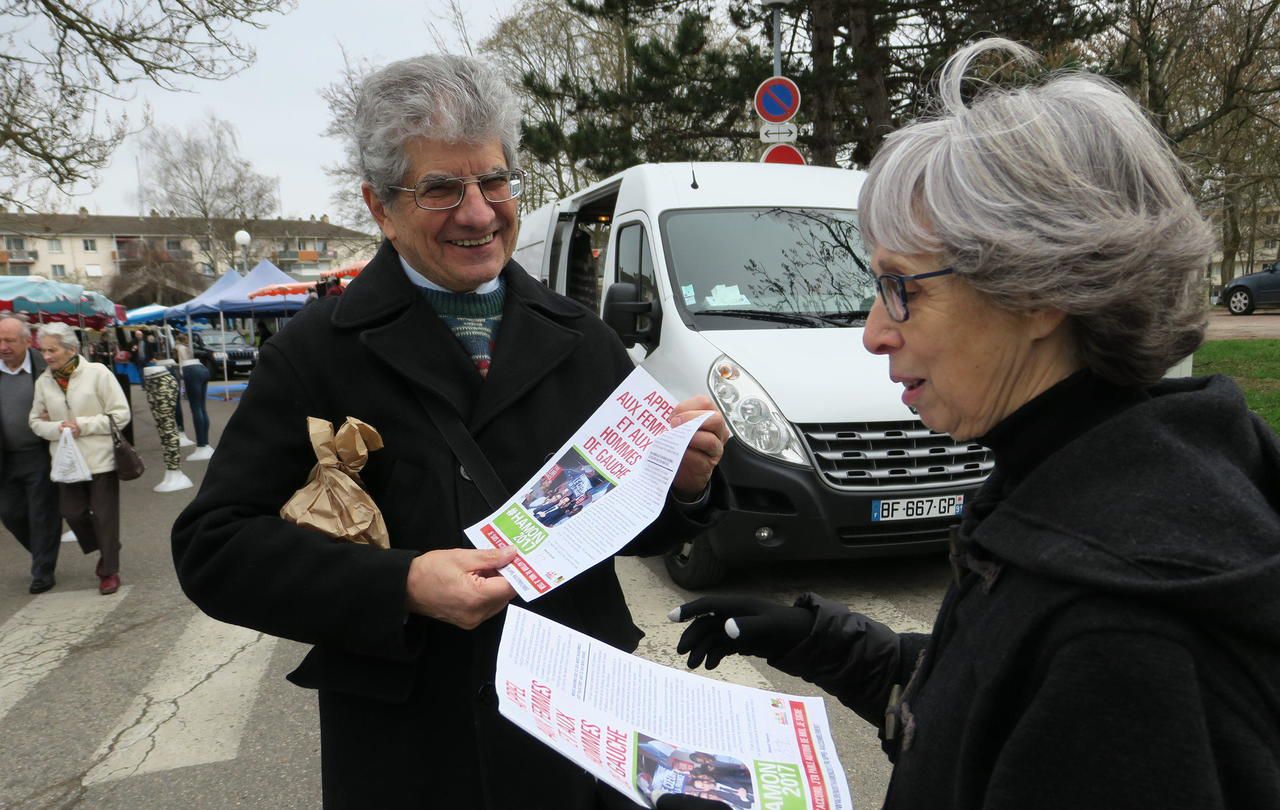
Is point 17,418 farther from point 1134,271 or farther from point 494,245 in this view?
point 1134,271

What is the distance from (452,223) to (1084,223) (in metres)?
1.13

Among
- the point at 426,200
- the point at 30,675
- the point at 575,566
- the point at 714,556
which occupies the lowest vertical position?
the point at 30,675

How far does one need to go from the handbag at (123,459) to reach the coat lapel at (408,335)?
495cm

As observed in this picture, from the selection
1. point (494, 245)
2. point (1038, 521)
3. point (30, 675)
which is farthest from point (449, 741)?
point (30, 675)

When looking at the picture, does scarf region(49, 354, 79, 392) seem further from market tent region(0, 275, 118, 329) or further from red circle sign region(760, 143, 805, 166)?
market tent region(0, 275, 118, 329)

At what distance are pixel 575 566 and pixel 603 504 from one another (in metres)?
0.14

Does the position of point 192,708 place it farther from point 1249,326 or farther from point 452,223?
point 1249,326

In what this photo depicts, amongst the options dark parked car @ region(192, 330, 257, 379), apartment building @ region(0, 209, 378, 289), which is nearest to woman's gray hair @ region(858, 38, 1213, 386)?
dark parked car @ region(192, 330, 257, 379)

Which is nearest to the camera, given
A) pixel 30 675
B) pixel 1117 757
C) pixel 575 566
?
pixel 1117 757

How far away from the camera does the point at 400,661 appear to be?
1.47 metres

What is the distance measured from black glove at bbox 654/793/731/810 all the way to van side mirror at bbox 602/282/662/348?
3.63 m

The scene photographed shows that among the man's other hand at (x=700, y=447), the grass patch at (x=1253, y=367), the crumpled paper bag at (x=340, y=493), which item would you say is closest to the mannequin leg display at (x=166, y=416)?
the crumpled paper bag at (x=340, y=493)

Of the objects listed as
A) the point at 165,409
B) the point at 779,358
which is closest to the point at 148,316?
the point at 165,409

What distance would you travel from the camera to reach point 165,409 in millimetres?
8945
